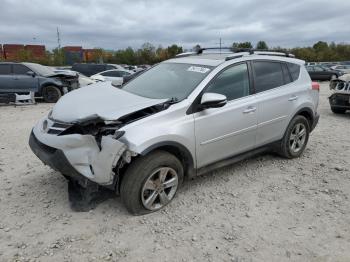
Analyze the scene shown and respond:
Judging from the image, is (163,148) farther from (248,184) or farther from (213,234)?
(248,184)

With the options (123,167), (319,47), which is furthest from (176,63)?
(319,47)

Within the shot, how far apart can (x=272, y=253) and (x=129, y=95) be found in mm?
2378

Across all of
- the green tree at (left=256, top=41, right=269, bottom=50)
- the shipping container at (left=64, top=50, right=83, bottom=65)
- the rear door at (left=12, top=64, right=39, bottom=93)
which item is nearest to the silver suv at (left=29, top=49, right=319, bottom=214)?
the rear door at (left=12, top=64, right=39, bottom=93)

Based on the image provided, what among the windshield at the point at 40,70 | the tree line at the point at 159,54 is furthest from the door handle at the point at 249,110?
the tree line at the point at 159,54

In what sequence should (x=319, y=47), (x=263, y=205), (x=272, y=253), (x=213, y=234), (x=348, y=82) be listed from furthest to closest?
1. (x=319, y=47)
2. (x=348, y=82)
3. (x=263, y=205)
4. (x=213, y=234)
5. (x=272, y=253)

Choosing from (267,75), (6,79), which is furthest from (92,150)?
(6,79)

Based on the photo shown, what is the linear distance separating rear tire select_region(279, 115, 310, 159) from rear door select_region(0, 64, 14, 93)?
399 inches

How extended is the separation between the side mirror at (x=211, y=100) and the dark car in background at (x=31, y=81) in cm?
937

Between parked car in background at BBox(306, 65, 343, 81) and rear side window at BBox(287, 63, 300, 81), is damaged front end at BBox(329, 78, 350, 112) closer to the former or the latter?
rear side window at BBox(287, 63, 300, 81)

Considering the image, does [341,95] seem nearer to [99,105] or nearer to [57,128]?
[99,105]

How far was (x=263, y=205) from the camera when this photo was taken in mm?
3770

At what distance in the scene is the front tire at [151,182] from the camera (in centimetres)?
328

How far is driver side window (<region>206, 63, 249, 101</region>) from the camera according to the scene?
3973mm

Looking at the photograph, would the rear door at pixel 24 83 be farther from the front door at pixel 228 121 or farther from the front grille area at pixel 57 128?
the front door at pixel 228 121
